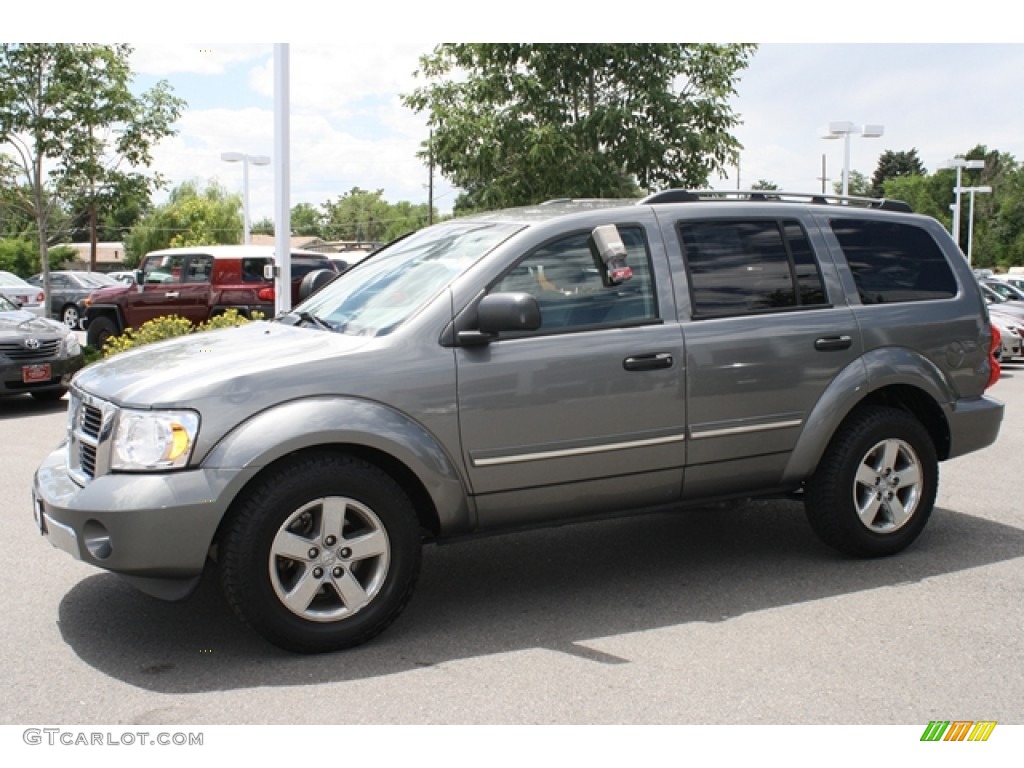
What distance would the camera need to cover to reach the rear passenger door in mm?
5195

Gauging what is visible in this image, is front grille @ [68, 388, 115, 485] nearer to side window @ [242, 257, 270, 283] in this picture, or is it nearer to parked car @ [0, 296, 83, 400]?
parked car @ [0, 296, 83, 400]

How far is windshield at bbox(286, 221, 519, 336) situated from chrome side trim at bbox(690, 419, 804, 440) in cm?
129

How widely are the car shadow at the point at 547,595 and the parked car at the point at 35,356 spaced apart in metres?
7.20

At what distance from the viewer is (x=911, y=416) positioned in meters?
5.76

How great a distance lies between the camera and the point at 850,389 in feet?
18.1

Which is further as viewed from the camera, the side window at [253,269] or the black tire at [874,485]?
the side window at [253,269]

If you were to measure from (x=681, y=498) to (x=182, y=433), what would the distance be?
2.33 m

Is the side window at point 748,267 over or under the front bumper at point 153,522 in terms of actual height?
over

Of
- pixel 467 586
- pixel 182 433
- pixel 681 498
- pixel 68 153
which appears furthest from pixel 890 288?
pixel 68 153

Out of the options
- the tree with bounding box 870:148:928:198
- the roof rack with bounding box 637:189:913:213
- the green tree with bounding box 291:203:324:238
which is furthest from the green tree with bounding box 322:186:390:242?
the roof rack with bounding box 637:189:913:213

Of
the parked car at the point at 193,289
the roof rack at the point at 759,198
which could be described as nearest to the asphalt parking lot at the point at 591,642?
the roof rack at the point at 759,198

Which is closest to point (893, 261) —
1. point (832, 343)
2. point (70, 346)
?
point (832, 343)

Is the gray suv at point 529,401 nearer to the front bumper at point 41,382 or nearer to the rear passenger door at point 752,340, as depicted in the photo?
the rear passenger door at point 752,340

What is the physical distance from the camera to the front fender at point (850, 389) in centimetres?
545
